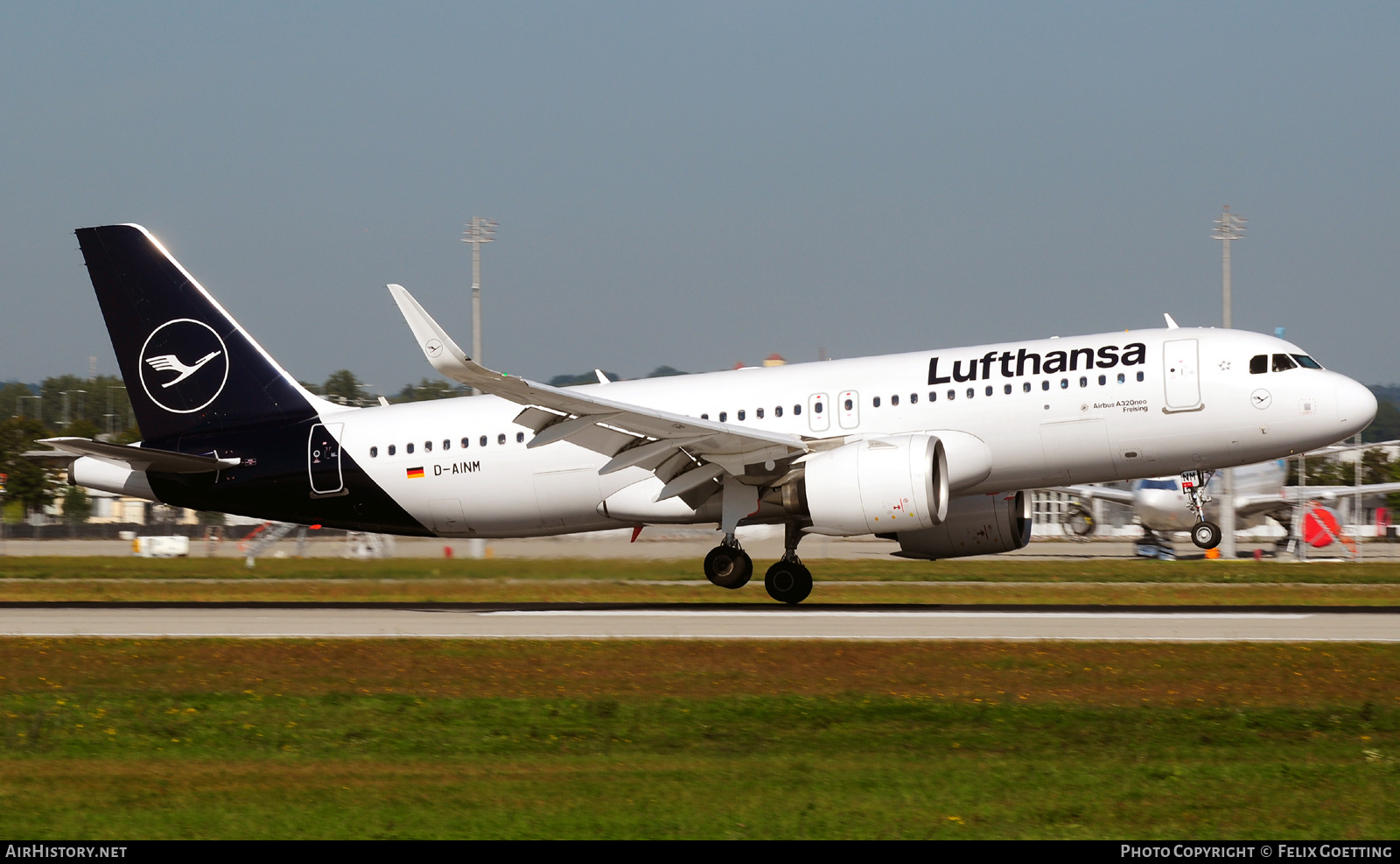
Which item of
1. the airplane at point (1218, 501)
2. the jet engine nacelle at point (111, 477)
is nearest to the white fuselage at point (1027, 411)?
the jet engine nacelle at point (111, 477)

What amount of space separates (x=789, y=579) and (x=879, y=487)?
3.62m

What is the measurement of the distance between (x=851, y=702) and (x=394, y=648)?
7.47 meters

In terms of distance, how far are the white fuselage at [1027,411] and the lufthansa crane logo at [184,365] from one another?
5890 mm

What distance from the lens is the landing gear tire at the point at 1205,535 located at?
1046 inches

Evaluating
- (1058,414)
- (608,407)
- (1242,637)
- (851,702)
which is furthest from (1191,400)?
(851,702)

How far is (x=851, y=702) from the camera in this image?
15.1m

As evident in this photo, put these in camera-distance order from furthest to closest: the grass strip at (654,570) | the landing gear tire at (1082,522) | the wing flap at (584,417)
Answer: the landing gear tire at (1082,522), the grass strip at (654,570), the wing flap at (584,417)

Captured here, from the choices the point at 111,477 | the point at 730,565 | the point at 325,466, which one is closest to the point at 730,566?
the point at 730,565

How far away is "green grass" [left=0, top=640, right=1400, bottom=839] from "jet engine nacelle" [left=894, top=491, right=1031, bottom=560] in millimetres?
7640

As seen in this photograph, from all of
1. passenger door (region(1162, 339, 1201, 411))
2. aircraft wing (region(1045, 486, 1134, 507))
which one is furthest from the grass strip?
aircraft wing (region(1045, 486, 1134, 507))

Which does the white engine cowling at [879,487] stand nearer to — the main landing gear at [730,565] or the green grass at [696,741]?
the main landing gear at [730,565]

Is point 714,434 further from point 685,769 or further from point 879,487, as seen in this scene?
point 685,769

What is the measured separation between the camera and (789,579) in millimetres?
26312

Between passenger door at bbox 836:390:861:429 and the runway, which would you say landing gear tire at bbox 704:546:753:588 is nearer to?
the runway
